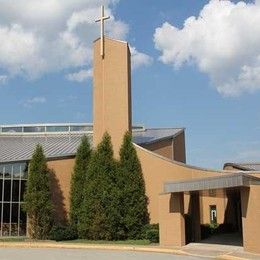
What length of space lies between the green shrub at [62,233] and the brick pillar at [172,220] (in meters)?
7.02

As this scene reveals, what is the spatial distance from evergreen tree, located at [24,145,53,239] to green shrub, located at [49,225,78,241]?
0.66 meters

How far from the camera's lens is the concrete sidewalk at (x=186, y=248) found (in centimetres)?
2181

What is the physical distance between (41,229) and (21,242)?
284cm

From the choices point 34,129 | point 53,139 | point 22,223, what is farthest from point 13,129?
point 22,223

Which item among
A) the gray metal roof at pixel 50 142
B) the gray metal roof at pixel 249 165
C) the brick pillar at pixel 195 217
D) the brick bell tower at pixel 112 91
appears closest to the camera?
the brick pillar at pixel 195 217

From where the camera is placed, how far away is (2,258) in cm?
2081

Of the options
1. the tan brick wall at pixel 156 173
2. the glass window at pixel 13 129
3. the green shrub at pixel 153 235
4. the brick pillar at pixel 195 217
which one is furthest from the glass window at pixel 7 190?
the glass window at pixel 13 129

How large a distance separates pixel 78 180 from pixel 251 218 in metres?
14.6

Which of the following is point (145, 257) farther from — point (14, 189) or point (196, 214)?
point (14, 189)

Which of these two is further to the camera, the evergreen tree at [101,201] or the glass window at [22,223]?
the glass window at [22,223]

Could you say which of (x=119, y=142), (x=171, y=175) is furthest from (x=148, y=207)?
(x=119, y=142)

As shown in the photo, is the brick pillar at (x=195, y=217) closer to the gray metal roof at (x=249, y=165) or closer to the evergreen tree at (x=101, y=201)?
the evergreen tree at (x=101, y=201)

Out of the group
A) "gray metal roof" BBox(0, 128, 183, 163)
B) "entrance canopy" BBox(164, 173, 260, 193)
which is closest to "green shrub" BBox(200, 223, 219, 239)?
"entrance canopy" BBox(164, 173, 260, 193)

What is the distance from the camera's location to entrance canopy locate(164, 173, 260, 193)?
22766mm
